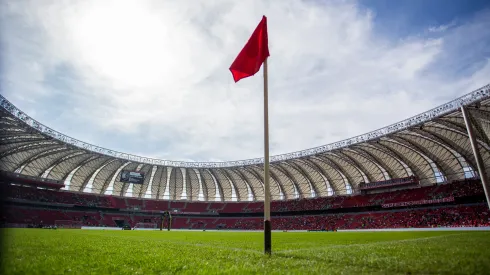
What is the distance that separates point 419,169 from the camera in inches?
2128

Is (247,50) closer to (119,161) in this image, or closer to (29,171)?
(119,161)

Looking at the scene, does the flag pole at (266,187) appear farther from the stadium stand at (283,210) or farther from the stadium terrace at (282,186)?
the stadium stand at (283,210)

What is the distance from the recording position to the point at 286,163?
63.2 m

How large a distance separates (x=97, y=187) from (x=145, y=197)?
46.7 feet

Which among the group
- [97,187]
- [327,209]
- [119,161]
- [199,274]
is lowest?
[199,274]

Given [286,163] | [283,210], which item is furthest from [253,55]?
[283,210]

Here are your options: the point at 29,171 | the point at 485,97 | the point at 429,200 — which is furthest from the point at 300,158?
the point at 29,171

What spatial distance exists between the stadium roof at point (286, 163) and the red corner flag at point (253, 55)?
28.0 metres

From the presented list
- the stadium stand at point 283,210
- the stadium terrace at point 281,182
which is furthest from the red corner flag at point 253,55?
the stadium stand at point 283,210

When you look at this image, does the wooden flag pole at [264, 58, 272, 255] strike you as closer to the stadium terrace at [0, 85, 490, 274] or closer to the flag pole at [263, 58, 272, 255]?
the flag pole at [263, 58, 272, 255]

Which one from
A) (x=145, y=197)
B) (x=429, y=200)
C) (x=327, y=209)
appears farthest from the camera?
(x=145, y=197)

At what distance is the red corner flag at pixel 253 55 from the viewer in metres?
10.2

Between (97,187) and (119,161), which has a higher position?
(119,161)

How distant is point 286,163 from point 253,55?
2144 inches
